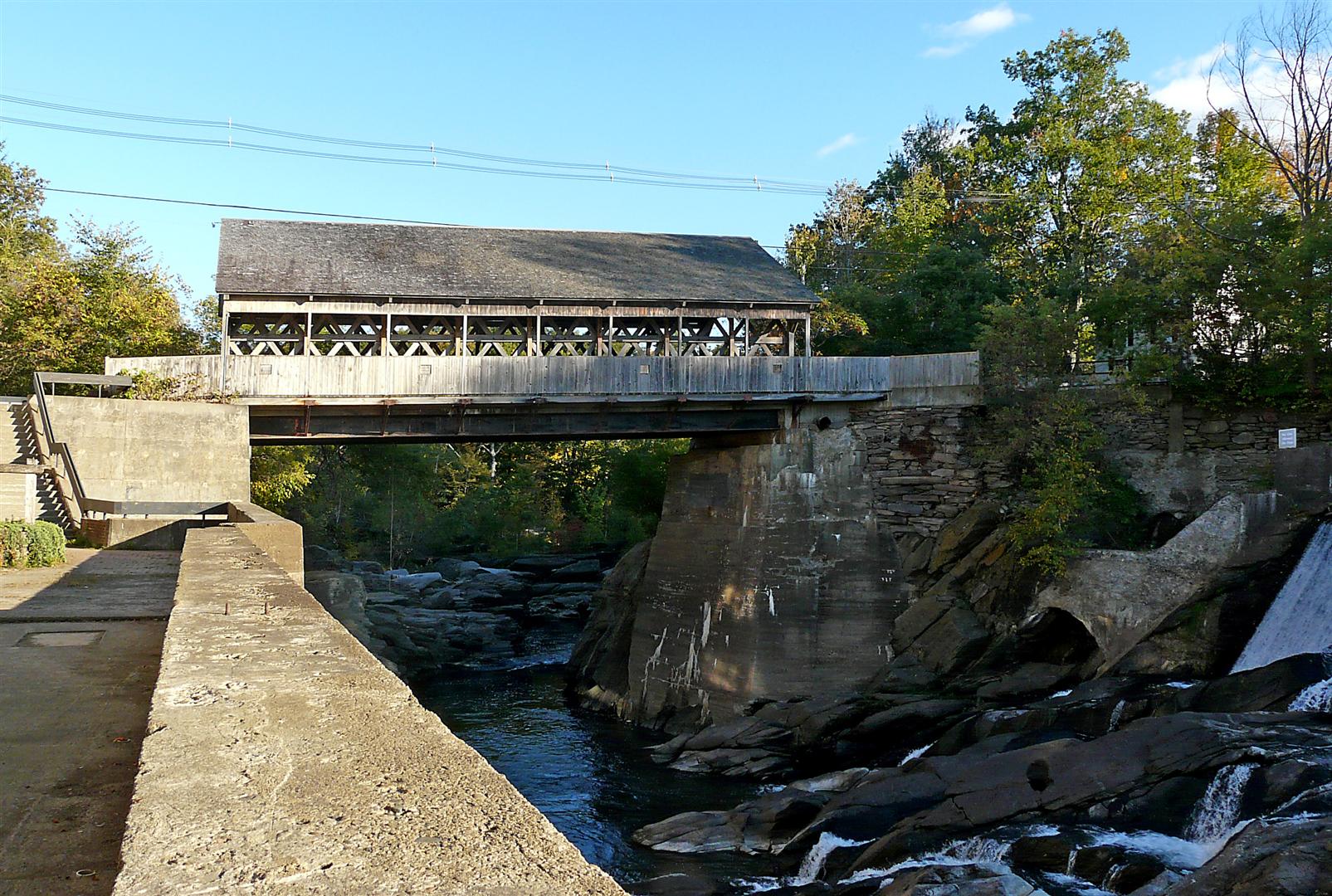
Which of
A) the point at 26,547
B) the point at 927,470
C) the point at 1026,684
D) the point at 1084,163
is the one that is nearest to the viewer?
the point at 26,547

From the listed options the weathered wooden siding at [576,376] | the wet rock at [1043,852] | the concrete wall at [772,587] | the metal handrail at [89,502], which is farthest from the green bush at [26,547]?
the concrete wall at [772,587]

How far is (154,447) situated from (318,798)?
63.2 ft

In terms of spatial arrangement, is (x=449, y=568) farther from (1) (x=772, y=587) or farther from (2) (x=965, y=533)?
(2) (x=965, y=533)

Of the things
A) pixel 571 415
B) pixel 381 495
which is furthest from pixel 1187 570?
pixel 381 495

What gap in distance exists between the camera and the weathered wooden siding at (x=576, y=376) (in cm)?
2305

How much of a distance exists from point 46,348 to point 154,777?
3143 centimetres

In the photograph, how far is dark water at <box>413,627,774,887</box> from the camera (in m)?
16.6

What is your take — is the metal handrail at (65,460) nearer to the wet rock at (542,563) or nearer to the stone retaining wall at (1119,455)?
the stone retaining wall at (1119,455)

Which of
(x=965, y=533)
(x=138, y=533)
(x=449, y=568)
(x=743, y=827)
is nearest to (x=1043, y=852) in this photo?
(x=743, y=827)

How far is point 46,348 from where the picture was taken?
30109 mm

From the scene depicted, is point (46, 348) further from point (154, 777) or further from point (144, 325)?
point (154, 777)

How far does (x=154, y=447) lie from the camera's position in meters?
20.3

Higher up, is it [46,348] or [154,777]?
[46,348]

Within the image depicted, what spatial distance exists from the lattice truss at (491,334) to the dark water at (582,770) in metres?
9.24
